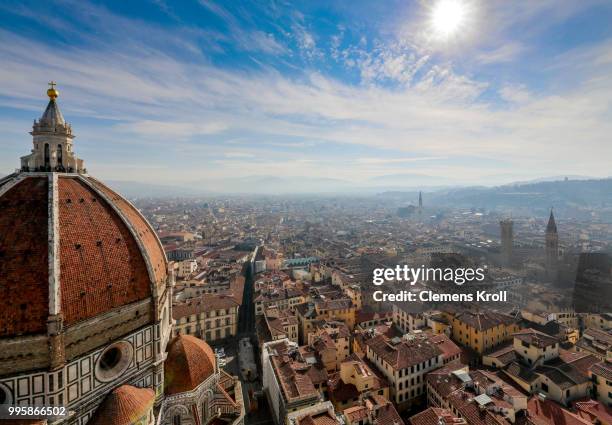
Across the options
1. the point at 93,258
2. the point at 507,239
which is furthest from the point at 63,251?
the point at 507,239

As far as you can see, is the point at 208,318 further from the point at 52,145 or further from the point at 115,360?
the point at 52,145

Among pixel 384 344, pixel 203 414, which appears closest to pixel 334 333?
pixel 384 344

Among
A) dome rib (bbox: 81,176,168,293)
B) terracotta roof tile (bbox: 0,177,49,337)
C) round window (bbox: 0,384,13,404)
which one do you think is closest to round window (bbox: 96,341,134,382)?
dome rib (bbox: 81,176,168,293)

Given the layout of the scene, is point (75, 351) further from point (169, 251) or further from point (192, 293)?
point (169, 251)

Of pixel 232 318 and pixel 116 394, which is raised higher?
pixel 116 394

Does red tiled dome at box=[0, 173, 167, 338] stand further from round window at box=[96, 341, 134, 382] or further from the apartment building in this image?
the apartment building

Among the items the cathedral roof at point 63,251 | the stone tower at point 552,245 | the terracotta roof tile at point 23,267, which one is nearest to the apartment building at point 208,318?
the cathedral roof at point 63,251

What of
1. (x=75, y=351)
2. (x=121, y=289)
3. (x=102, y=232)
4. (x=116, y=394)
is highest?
(x=102, y=232)
